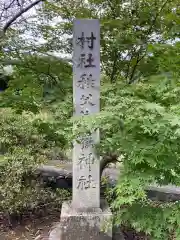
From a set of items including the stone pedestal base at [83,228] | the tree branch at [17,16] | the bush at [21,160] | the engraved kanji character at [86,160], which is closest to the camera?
the stone pedestal base at [83,228]

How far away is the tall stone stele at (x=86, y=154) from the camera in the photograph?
9.82 feet

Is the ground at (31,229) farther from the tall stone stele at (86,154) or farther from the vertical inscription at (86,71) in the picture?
the vertical inscription at (86,71)

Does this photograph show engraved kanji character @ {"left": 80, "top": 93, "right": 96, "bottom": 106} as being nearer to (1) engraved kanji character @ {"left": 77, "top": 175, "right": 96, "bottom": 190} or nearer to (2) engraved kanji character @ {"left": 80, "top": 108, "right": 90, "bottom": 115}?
(2) engraved kanji character @ {"left": 80, "top": 108, "right": 90, "bottom": 115}

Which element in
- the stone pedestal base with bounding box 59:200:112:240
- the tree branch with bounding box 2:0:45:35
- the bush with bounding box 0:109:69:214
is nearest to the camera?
the stone pedestal base with bounding box 59:200:112:240

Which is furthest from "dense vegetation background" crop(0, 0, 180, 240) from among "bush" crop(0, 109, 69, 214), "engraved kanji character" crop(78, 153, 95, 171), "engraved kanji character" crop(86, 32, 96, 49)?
"engraved kanji character" crop(86, 32, 96, 49)

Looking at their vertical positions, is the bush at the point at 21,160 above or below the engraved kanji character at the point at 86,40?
below

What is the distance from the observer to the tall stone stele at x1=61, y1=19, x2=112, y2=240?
9.82ft

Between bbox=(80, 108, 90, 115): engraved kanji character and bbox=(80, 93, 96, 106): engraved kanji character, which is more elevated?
bbox=(80, 93, 96, 106): engraved kanji character

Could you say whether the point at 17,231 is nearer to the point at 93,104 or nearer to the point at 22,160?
the point at 22,160

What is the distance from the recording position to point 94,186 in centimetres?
316

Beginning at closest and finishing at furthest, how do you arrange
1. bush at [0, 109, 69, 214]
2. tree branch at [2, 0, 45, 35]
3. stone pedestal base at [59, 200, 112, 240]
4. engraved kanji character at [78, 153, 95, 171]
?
stone pedestal base at [59, 200, 112, 240], engraved kanji character at [78, 153, 95, 171], bush at [0, 109, 69, 214], tree branch at [2, 0, 45, 35]

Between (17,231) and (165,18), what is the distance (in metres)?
3.05

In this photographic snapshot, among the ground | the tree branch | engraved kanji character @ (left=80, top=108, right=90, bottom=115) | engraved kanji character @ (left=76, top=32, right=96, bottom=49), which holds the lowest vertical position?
the ground

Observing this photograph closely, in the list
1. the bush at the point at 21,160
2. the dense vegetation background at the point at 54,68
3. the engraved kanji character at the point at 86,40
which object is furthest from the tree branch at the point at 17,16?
the engraved kanji character at the point at 86,40
